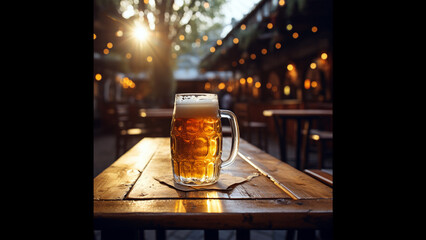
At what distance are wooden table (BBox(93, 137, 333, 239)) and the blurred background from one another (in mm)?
3346

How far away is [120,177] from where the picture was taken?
0.78 metres

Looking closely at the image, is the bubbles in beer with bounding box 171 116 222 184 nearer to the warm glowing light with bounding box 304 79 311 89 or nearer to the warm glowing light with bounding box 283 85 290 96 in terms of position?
the warm glowing light with bounding box 304 79 311 89

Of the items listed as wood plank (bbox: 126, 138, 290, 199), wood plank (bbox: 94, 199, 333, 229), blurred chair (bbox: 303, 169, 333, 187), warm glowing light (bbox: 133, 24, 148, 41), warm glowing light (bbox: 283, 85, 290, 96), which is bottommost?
blurred chair (bbox: 303, 169, 333, 187)

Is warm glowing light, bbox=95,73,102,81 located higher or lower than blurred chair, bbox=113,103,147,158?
higher

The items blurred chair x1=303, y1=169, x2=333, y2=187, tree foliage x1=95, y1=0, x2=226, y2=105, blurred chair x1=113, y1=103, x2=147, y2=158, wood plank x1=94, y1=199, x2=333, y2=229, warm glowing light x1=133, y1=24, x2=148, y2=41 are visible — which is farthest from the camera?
tree foliage x1=95, y1=0, x2=226, y2=105

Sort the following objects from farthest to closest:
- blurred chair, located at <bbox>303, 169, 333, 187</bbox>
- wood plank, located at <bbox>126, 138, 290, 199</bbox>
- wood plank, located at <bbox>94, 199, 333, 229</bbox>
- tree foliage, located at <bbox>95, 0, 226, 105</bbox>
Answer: tree foliage, located at <bbox>95, 0, 226, 105</bbox>, blurred chair, located at <bbox>303, 169, 333, 187</bbox>, wood plank, located at <bbox>126, 138, 290, 199</bbox>, wood plank, located at <bbox>94, 199, 333, 229</bbox>

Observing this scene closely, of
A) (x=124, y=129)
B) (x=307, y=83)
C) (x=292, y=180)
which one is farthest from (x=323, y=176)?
(x=307, y=83)

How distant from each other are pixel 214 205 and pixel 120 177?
35cm

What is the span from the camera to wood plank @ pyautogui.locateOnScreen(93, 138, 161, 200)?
626mm

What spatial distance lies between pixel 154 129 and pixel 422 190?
4.91m

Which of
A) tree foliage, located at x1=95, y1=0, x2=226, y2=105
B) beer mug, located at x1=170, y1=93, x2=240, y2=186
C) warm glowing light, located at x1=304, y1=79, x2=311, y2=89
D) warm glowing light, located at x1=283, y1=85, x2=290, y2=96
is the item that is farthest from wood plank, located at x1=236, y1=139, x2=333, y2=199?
warm glowing light, located at x1=283, y1=85, x2=290, y2=96

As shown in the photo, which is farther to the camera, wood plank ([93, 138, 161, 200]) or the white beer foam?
the white beer foam
